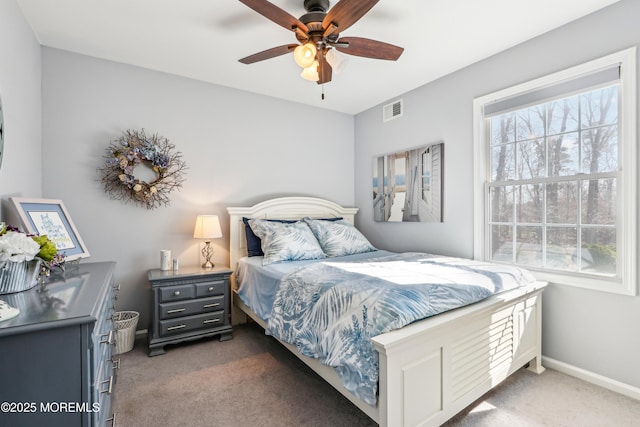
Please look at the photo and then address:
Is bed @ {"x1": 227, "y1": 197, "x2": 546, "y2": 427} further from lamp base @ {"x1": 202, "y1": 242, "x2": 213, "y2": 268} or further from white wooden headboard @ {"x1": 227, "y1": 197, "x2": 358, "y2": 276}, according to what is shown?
white wooden headboard @ {"x1": 227, "y1": 197, "x2": 358, "y2": 276}

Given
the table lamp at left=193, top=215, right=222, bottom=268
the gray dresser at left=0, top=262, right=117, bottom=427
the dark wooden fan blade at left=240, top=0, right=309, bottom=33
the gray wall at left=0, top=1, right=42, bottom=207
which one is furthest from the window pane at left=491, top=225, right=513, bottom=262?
the gray wall at left=0, top=1, right=42, bottom=207

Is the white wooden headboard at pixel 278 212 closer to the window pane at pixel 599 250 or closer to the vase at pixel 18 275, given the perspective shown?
the vase at pixel 18 275

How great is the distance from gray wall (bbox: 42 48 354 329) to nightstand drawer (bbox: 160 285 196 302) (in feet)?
1.69

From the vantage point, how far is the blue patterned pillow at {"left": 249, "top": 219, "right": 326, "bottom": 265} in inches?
112

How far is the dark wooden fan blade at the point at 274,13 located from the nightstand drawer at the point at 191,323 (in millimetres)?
2410

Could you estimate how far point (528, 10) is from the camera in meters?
2.13

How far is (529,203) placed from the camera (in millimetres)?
2609

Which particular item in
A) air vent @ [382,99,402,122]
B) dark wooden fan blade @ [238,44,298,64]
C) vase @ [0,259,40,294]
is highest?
air vent @ [382,99,402,122]

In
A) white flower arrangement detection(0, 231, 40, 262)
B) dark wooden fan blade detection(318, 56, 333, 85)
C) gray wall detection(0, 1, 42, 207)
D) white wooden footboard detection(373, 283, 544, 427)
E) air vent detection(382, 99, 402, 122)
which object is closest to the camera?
white flower arrangement detection(0, 231, 40, 262)

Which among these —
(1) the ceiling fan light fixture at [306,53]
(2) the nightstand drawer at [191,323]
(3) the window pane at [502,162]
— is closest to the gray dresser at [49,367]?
(2) the nightstand drawer at [191,323]

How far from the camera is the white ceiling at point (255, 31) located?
82.5 inches

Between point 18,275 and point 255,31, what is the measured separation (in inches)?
83.5

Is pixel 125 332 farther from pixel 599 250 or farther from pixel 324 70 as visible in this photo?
pixel 599 250

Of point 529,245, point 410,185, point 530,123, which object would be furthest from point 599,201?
point 410,185
